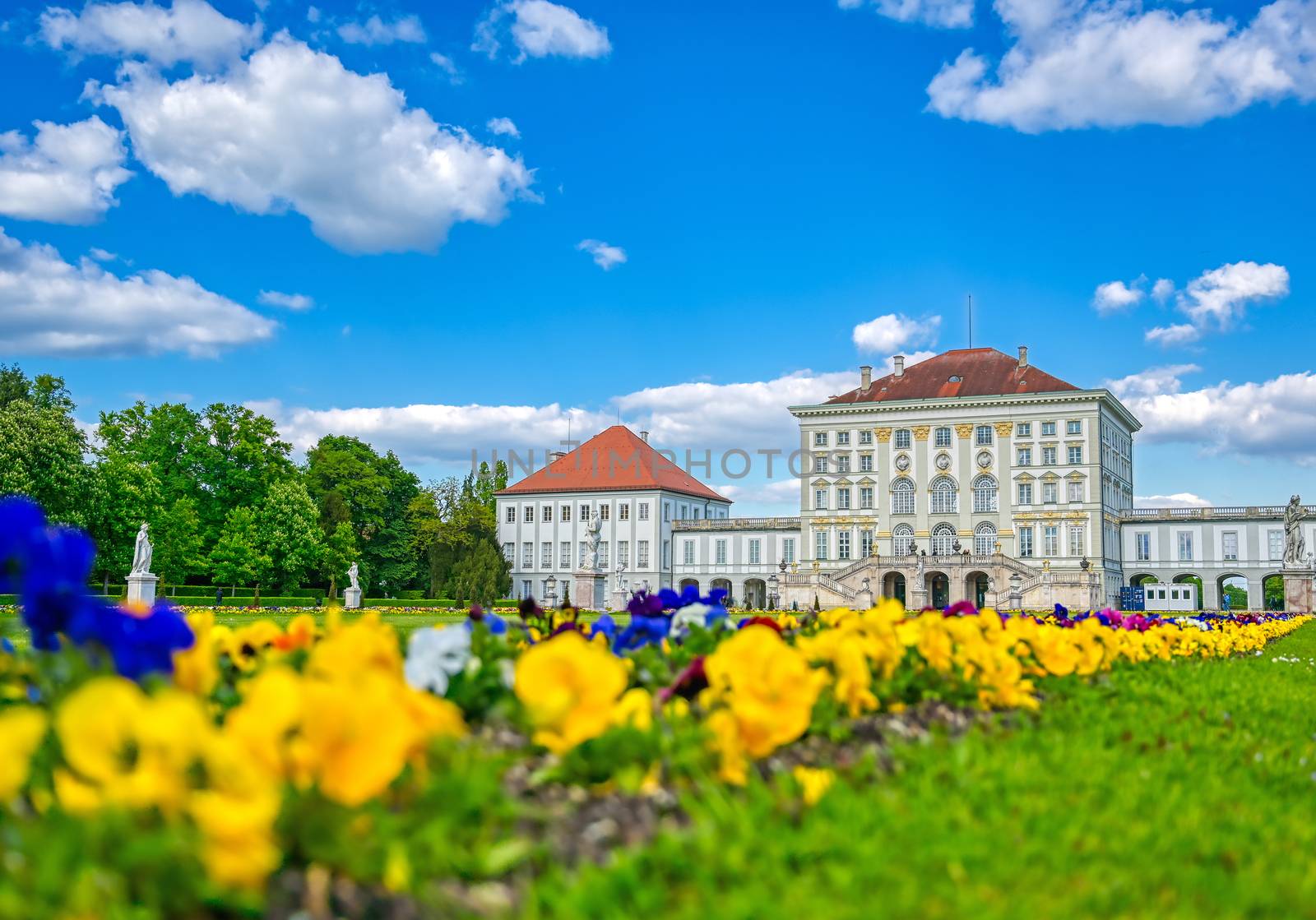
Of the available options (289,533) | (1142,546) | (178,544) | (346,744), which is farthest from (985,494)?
(346,744)

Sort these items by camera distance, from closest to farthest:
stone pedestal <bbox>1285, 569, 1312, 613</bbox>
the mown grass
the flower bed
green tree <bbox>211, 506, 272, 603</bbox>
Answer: the flower bed → the mown grass → stone pedestal <bbox>1285, 569, 1312, 613</bbox> → green tree <bbox>211, 506, 272, 603</bbox>

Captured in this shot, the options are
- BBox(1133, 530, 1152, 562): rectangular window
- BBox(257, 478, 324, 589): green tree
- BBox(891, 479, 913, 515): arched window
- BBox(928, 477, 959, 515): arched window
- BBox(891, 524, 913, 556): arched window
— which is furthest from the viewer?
BBox(891, 479, 913, 515): arched window

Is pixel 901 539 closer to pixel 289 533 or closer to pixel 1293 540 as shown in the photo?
pixel 1293 540

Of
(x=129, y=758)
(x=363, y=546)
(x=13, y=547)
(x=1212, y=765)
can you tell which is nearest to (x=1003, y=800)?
(x=1212, y=765)

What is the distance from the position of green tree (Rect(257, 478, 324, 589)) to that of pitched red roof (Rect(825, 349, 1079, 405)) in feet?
99.0

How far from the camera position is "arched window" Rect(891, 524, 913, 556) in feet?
206

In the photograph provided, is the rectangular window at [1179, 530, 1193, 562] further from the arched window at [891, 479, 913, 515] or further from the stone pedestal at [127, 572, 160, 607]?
the stone pedestal at [127, 572, 160, 607]

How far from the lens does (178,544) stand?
45219 millimetres

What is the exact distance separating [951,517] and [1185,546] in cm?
1209

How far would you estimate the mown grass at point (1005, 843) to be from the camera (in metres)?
2.47

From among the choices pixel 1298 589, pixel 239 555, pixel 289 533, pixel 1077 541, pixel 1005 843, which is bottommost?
pixel 1005 843

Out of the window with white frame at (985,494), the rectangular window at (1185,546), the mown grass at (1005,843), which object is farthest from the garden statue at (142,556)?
the rectangular window at (1185,546)

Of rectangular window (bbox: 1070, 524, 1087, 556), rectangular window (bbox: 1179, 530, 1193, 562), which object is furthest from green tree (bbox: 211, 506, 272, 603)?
rectangular window (bbox: 1179, 530, 1193, 562)

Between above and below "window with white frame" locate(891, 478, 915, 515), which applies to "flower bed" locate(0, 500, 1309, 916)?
below
